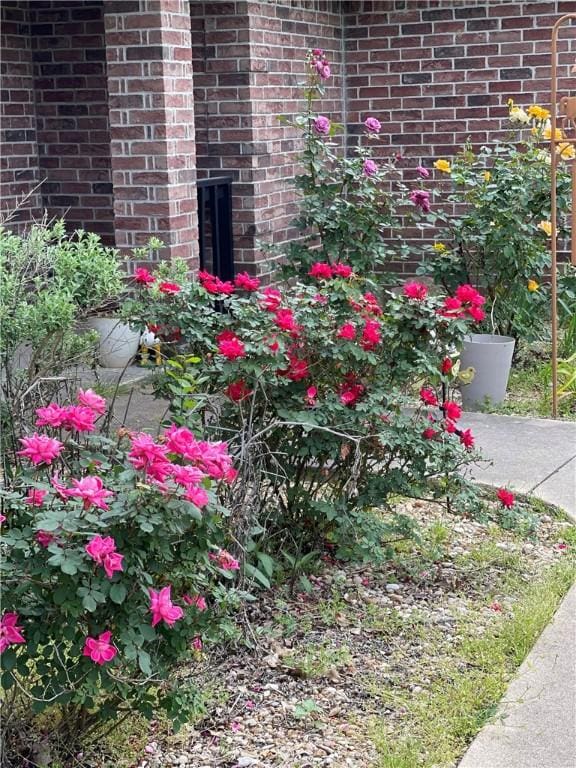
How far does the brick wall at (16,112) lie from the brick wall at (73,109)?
0.08m

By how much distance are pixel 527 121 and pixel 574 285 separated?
106cm

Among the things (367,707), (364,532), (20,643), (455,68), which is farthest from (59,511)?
(455,68)

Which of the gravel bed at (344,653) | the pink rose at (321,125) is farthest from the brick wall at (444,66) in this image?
the gravel bed at (344,653)

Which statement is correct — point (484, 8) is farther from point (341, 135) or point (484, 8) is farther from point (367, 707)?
point (367, 707)

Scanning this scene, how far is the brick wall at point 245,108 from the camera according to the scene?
7164mm

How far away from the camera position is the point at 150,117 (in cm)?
627

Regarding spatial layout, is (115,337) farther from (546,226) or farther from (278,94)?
(546,226)

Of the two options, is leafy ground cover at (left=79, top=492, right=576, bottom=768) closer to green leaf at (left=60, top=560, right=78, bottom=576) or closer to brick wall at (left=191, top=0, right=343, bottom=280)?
green leaf at (left=60, top=560, right=78, bottom=576)

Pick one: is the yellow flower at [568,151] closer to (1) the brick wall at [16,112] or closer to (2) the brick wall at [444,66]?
(2) the brick wall at [444,66]

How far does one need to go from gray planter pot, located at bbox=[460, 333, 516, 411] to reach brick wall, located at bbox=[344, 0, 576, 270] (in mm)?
2678

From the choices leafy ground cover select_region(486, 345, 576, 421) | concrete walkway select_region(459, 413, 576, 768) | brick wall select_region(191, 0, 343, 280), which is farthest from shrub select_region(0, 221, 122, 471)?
brick wall select_region(191, 0, 343, 280)

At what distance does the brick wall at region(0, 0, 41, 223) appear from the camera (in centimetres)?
736

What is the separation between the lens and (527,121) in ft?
22.2

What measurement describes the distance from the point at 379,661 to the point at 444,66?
20.2ft
